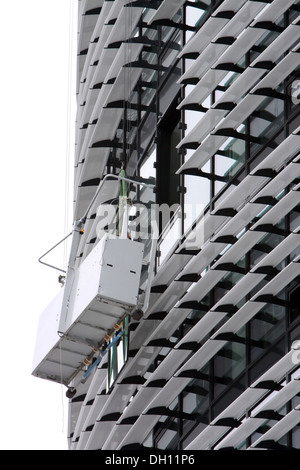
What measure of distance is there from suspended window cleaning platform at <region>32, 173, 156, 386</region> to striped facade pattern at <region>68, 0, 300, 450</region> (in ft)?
2.82

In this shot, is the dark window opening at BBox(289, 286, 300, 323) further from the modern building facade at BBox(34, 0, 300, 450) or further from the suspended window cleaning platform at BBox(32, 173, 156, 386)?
the suspended window cleaning platform at BBox(32, 173, 156, 386)

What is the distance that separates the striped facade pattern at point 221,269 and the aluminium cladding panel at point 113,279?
3.06ft

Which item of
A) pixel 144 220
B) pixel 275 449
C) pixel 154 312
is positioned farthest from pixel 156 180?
pixel 275 449

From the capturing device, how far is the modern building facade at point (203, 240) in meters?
22.0

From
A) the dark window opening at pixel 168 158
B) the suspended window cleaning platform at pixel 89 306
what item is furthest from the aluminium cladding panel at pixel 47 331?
the dark window opening at pixel 168 158

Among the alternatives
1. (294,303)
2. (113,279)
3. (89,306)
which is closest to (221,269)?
(113,279)

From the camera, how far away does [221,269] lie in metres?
23.5

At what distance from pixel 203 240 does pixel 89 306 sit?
2.18 meters

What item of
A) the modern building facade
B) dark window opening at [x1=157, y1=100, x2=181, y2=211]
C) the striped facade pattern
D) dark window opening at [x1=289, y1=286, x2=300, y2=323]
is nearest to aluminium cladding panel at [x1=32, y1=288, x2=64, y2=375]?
the modern building facade

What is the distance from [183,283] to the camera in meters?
25.3

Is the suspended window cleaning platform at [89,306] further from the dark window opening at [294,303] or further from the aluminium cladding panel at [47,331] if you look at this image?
the dark window opening at [294,303]

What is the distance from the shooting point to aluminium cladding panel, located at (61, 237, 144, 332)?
2406 cm

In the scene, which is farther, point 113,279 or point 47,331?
point 47,331

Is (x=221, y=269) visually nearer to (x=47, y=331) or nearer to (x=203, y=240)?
(x=203, y=240)
